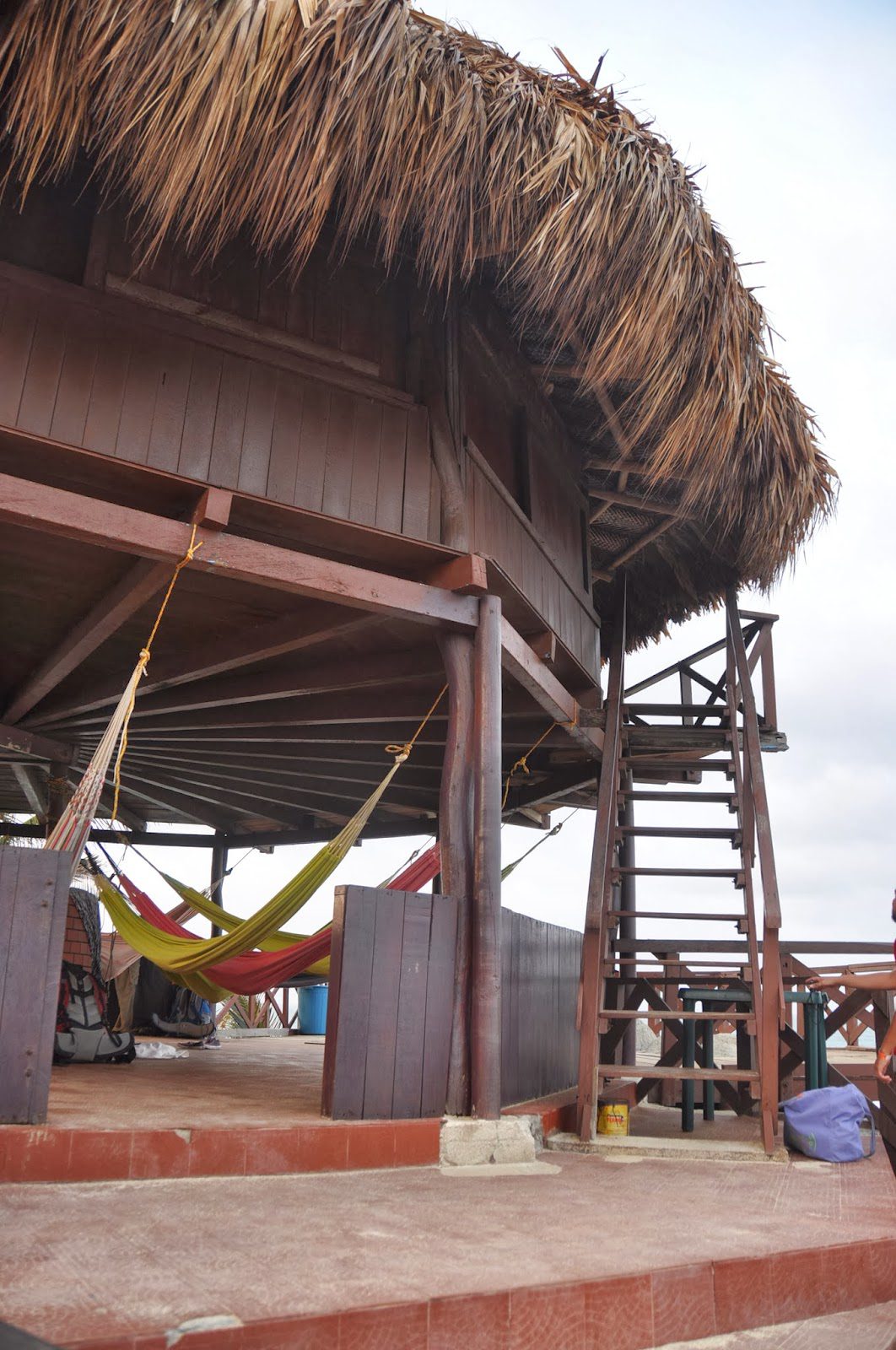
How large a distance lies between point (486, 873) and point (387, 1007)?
606mm

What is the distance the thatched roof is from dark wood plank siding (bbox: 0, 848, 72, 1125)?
2.04 meters

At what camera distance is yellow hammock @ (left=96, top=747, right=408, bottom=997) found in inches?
160

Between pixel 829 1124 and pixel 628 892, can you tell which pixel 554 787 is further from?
pixel 829 1124

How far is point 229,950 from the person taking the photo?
4234mm

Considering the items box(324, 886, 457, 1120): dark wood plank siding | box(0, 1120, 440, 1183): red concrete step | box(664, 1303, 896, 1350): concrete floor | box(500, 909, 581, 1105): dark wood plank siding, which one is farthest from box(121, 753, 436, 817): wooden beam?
box(664, 1303, 896, 1350): concrete floor

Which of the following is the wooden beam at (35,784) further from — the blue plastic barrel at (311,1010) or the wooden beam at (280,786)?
the blue plastic barrel at (311,1010)

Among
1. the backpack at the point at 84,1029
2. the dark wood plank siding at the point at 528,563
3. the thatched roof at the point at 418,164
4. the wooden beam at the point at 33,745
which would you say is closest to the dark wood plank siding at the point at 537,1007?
the dark wood plank siding at the point at 528,563

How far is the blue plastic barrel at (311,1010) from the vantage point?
388 inches

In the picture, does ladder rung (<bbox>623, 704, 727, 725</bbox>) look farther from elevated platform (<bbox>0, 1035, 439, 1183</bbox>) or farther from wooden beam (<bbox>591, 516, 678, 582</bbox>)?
elevated platform (<bbox>0, 1035, 439, 1183</bbox>)

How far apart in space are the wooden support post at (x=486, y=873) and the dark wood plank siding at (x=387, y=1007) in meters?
0.11

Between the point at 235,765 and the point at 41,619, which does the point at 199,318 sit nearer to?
the point at 41,619

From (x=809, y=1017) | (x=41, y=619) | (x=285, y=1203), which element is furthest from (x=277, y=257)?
(x=809, y=1017)

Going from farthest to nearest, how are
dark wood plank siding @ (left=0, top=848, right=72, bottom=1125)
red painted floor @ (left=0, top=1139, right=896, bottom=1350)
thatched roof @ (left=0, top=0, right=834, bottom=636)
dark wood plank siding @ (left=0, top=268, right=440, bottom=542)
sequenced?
dark wood plank siding @ (left=0, top=268, right=440, bottom=542), thatched roof @ (left=0, top=0, right=834, bottom=636), dark wood plank siding @ (left=0, top=848, right=72, bottom=1125), red painted floor @ (left=0, top=1139, right=896, bottom=1350)

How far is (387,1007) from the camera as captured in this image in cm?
353
